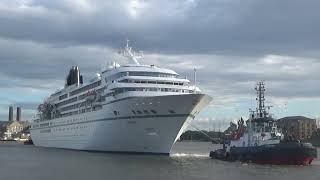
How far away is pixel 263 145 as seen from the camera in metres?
74.3

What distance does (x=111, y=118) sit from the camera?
92.2 meters

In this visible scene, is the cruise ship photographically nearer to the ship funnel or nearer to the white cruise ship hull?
the white cruise ship hull

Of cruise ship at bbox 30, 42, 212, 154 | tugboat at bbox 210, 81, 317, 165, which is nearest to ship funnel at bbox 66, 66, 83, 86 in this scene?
cruise ship at bbox 30, 42, 212, 154

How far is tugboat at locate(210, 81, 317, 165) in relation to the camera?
72.4m

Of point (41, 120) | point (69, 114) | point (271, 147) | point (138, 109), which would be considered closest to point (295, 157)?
point (271, 147)

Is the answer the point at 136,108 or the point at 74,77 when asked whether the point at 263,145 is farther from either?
the point at 74,77

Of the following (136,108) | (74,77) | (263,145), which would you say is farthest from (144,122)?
(74,77)

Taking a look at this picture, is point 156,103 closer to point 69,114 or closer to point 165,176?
point 165,176

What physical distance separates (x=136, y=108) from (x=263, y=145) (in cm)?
2176

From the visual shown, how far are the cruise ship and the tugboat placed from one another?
26.5ft

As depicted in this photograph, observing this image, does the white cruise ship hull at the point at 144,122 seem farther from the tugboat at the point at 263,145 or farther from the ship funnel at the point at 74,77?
the ship funnel at the point at 74,77

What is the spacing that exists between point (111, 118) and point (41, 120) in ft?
192

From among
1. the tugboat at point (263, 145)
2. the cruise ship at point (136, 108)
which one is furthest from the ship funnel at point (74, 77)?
the tugboat at point (263, 145)

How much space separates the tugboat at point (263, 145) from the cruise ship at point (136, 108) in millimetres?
8063
